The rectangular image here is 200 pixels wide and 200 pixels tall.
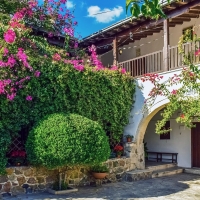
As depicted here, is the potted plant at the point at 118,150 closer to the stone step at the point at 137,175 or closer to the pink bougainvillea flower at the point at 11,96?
the stone step at the point at 137,175

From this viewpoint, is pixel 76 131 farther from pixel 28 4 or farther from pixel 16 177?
pixel 28 4

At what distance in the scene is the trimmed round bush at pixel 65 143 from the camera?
29.2ft

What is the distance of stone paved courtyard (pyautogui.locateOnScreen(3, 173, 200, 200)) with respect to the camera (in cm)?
906

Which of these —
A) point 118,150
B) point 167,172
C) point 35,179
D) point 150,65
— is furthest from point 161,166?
point 35,179

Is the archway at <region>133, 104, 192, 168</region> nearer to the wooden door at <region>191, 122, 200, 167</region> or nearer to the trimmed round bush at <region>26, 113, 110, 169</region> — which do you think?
the wooden door at <region>191, 122, 200, 167</region>

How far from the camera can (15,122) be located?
9836 mm

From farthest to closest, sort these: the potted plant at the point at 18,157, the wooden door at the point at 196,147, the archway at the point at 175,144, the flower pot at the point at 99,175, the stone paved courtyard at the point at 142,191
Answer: the archway at the point at 175,144 < the wooden door at the point at 196,147 < the flower pot at the point at 99,175 < the potted plant at the point at 18,157 < the stone paved courtyard at the point at 142,191

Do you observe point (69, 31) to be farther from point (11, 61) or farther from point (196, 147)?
point (196, 147)

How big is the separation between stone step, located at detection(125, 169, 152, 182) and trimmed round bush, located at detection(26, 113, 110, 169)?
2748 mm

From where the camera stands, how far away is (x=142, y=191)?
9.98 m

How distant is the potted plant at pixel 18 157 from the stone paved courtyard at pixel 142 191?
3.80 feet

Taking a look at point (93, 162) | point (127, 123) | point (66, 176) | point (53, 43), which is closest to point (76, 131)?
point (93, 162)

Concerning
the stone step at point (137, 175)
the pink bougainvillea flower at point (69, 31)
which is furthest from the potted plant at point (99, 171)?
the pink bougainvillea flower at point (69, 31)

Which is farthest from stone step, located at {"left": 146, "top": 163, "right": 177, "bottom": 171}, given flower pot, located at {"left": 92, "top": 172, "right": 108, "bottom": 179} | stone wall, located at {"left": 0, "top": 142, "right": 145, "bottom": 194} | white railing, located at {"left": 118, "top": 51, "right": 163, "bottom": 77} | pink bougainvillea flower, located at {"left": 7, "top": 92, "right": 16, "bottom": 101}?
pink bougainvillea flower, located at {"left": 7, "top": 92, "right": 16, "bottom": 101}
